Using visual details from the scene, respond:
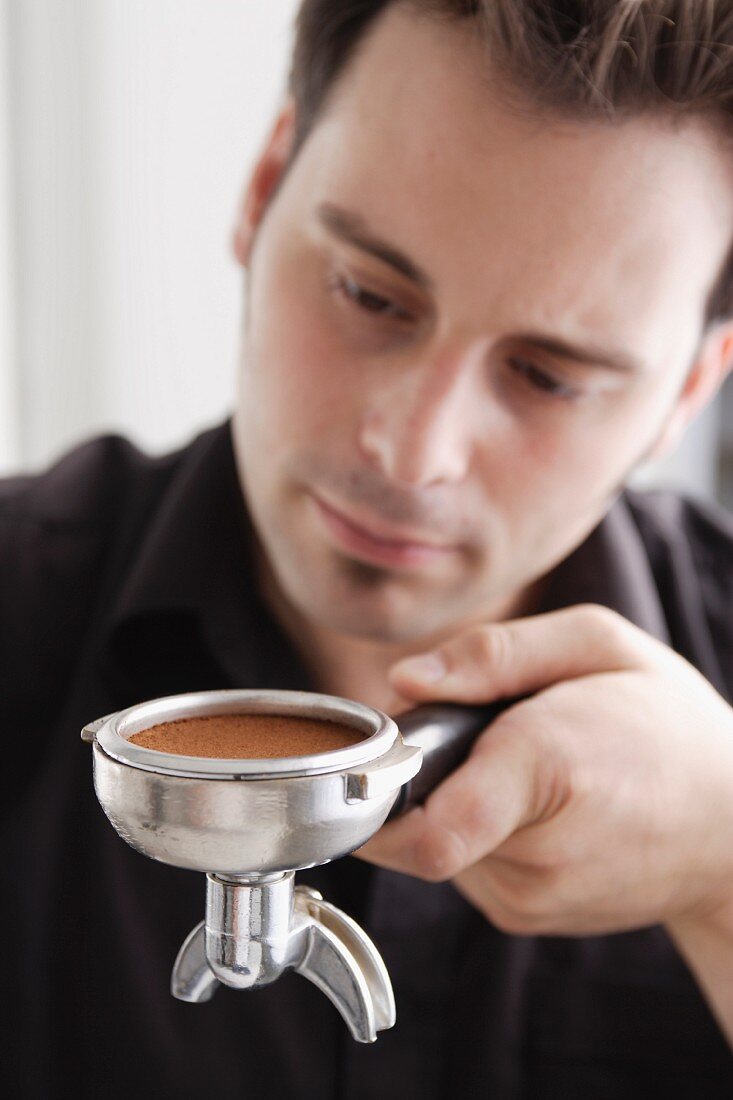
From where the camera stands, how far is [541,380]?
0.79 m

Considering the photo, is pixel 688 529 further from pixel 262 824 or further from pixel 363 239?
pixel 262 824

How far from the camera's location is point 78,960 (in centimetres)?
96

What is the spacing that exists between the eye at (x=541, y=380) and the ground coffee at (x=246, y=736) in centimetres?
39

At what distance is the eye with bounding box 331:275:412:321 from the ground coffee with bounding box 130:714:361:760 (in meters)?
0.38

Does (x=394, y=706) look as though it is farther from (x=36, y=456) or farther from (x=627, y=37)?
(x=36, y=456)

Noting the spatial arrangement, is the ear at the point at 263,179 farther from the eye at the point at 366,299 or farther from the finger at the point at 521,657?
the finger at the point at 521,657

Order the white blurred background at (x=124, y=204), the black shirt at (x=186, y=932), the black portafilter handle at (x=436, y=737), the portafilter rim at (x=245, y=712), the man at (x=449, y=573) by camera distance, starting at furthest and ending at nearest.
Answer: the white blurred background at (x=124, y=204)
the black shirt at (x=186, y=932)
the man at (x=449, y=573)
the black portafilter handle at (x=436, y=737)
the portafilter rim at (x=245, y=712)

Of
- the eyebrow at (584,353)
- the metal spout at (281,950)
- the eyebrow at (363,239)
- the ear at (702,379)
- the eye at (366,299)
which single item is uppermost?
the eyebrow at (363,239)

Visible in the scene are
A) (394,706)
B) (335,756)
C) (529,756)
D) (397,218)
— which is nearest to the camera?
(335,756)

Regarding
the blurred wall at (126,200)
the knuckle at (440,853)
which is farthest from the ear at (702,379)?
the blurred wall at (126,200)

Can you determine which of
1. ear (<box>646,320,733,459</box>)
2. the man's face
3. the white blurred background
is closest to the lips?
the man's face

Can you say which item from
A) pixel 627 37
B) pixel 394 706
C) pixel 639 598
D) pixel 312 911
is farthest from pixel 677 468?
pixel 312 911

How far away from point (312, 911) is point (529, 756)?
0.18 meters

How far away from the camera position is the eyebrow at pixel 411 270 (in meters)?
0.72
